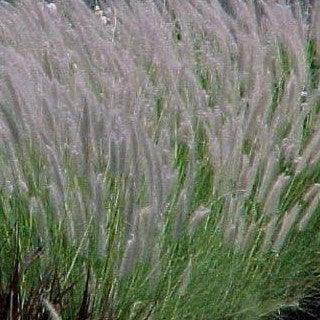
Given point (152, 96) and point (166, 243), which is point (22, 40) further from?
point (166, 243)

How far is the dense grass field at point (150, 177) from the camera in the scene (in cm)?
226

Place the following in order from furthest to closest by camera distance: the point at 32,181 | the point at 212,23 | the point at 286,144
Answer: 1. the point at 212,23
2. the point at 286,144
3. the point at 32,181

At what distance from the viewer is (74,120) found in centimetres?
243

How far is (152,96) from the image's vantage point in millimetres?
2785

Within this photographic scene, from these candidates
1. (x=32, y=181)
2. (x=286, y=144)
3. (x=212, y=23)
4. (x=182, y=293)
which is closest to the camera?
(x=182, y=293)

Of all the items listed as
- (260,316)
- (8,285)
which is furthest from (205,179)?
(8,285)

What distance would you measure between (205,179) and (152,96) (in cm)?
28

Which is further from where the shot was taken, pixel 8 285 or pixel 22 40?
pixel 22 40

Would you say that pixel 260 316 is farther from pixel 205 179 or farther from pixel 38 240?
pixel 38 240

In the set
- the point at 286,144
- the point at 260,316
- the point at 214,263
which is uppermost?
the point at 286,144

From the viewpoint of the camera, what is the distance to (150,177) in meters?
2.21

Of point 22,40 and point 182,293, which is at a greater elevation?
point 22,40

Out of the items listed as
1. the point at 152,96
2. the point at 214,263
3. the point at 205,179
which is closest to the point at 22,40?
the point at 152,96

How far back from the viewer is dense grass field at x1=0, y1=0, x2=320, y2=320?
2.26 m
